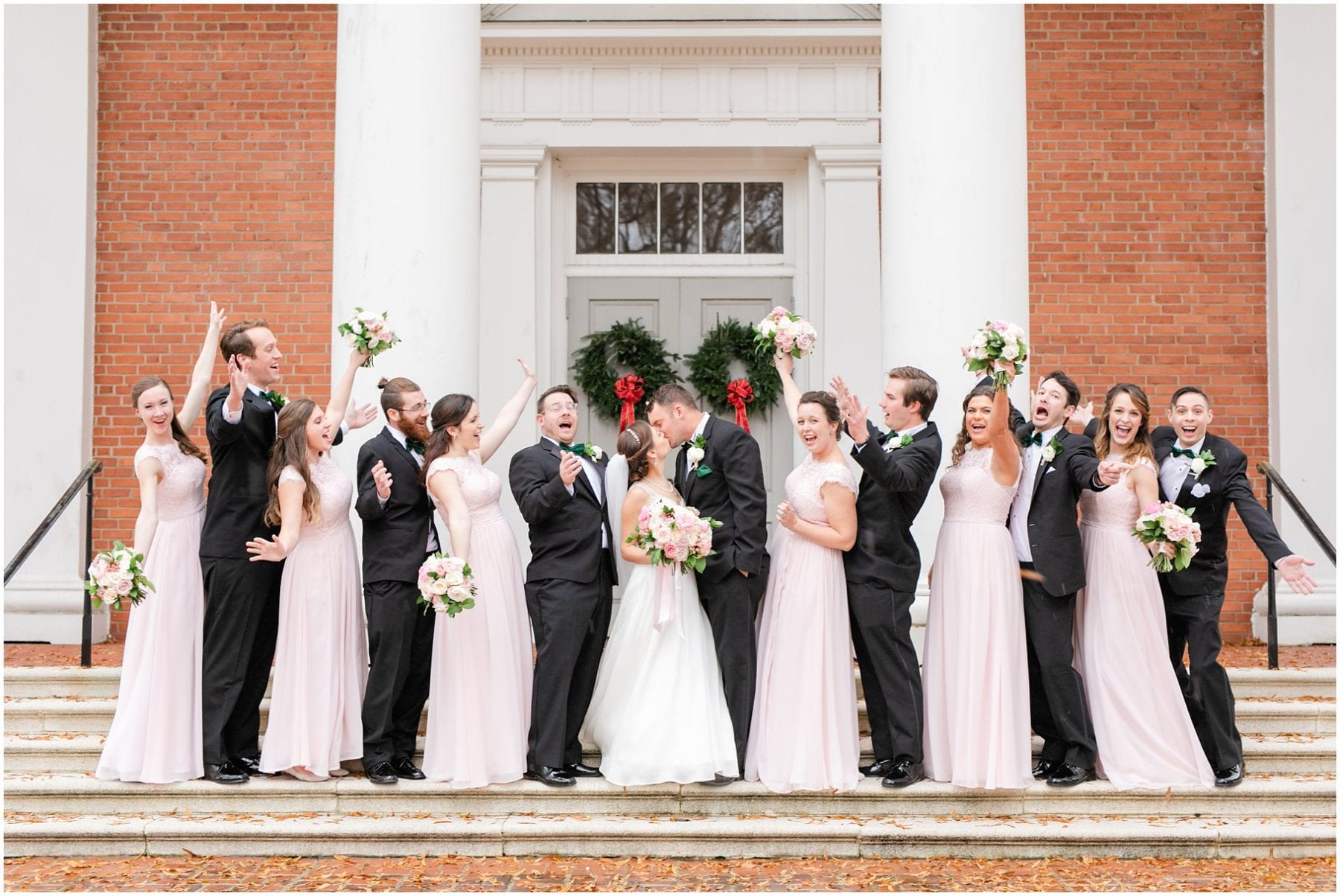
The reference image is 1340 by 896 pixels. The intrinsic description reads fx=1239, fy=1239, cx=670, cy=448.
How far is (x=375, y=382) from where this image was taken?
6781 millimetres

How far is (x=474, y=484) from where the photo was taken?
20.0 ft

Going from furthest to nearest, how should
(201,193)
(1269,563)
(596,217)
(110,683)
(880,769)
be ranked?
(596,217) < (201,193) < (110,683) < (1269,563) < (880,769)

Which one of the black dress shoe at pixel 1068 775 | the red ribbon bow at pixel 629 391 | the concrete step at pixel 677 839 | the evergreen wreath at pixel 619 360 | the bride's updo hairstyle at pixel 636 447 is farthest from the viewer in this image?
the evergreen wreath at pixel 619 360

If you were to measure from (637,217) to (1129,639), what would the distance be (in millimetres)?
5820

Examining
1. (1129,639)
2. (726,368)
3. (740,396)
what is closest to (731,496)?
(1129,639)

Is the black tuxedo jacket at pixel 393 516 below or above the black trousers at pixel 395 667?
above

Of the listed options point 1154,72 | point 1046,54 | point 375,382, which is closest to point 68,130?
point 375,382

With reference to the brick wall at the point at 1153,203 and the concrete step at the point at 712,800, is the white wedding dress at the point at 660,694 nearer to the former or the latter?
the concrete step at the point at 712,800

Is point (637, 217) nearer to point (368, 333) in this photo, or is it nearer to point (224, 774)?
point (368, 333)

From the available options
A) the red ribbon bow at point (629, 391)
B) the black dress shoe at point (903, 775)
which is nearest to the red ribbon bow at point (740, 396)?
the red ribbon bow at point (629, 391)

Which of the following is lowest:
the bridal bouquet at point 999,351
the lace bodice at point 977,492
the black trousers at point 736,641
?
the black trousers at point 736,641

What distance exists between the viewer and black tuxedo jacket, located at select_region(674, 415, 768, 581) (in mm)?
5977

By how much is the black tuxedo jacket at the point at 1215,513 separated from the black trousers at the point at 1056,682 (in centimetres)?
60

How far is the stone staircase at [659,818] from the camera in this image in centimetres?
556
